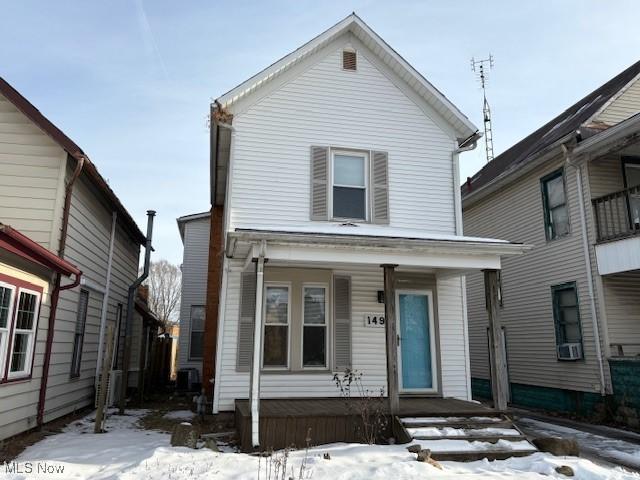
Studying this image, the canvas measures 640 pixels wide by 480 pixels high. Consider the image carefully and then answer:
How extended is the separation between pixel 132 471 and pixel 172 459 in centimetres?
59

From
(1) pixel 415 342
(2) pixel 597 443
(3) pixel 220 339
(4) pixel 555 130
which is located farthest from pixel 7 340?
(4) pixel 555 130

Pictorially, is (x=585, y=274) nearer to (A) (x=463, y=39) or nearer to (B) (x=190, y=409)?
(A) (x=463, y=39)

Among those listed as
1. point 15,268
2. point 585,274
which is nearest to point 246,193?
point 15,268

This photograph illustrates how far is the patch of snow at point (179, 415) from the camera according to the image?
381 inches

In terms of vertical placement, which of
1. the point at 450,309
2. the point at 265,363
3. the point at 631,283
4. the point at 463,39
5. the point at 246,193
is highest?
the point at 463,39

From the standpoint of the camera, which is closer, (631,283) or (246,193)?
(246,193)

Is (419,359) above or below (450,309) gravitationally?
below

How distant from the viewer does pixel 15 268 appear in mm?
6871

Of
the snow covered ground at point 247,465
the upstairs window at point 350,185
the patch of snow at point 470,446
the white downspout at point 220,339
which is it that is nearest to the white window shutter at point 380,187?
the upstairs window at point 350,185

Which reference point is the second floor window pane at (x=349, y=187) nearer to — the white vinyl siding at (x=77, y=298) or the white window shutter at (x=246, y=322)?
the white window shutter at (x=246, y=322)

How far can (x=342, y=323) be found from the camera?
29.8 ft

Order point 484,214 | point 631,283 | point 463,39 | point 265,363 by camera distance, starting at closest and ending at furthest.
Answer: point 265,363, point 463,39, point 631,283, point 484,214

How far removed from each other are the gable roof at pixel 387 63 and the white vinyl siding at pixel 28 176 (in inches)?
156

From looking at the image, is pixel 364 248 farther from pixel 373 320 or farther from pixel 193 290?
pixel 193 290
